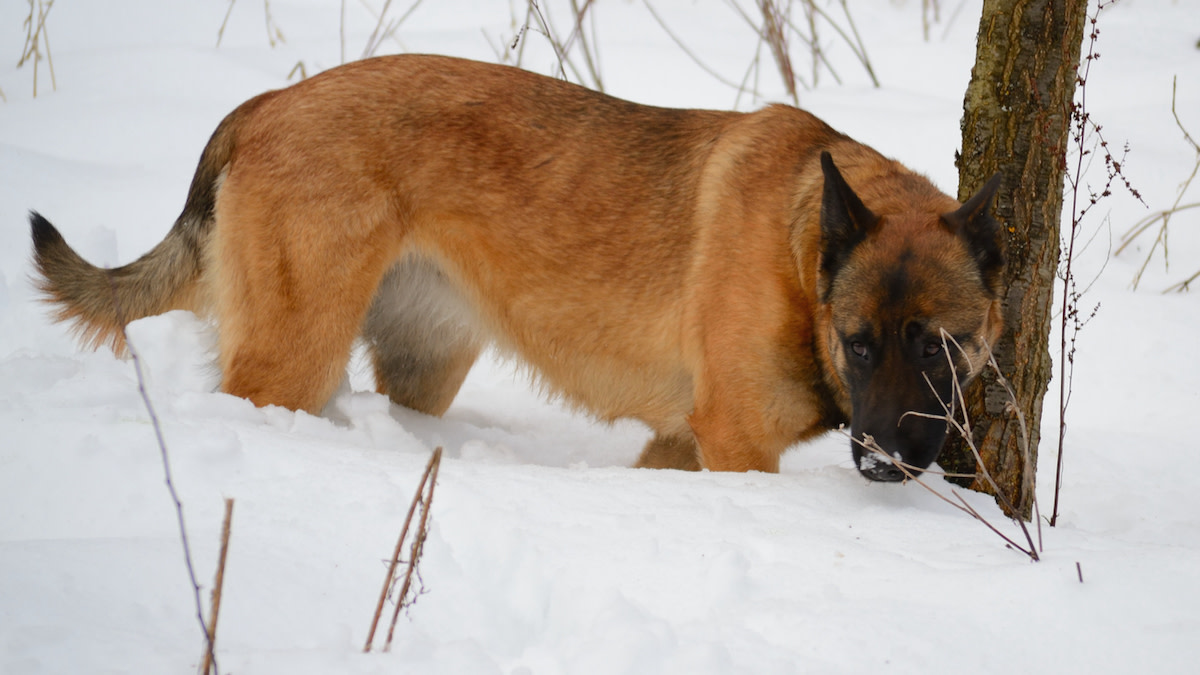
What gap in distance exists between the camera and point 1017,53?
2887mm

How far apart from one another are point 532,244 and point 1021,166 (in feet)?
5.29

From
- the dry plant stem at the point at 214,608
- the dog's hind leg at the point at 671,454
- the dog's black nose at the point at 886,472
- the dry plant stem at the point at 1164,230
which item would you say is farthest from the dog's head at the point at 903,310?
the dry plant stem at the point at 1164,230

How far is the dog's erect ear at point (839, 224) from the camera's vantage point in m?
2.64

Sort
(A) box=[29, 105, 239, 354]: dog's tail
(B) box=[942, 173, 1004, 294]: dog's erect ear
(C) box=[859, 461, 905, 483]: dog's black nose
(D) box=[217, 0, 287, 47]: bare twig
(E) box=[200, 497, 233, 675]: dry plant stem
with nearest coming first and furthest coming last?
(E) box=[200, 497, 233, 675]: dry plant stem
(C) box=[859, 461, 905, 483]: dog's black nose
(B) box=[942, 173, 1004, 294]: dog's erect ear
(A) box=[29, 105, 239, 354]: dog's tail
(D) box=[217, 0, 287, 47]: bare twig

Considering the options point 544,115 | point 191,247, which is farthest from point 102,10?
point 544,115

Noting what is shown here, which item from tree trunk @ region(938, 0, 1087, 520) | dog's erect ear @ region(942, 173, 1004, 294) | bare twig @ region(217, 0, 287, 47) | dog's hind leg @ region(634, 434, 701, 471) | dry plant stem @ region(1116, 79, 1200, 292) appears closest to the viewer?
dog's erect ear @ region(942, 173, 1004, 294)

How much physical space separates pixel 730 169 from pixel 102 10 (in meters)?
6.62

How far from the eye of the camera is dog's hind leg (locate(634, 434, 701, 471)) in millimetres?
3627

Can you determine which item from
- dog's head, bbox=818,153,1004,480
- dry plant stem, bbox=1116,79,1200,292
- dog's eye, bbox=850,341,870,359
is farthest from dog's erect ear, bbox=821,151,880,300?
dry plant stem, bbox=1116,79,1200,292

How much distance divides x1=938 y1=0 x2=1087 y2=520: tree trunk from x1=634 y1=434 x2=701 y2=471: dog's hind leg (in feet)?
3.27

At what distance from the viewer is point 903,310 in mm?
2576

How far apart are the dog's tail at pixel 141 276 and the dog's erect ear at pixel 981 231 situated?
7.94ft

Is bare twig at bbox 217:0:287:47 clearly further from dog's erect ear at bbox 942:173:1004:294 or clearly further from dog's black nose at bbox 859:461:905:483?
dog's black nose at bbox 859:461:905:483

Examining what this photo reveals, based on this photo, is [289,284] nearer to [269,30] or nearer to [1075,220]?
[1075,220]
